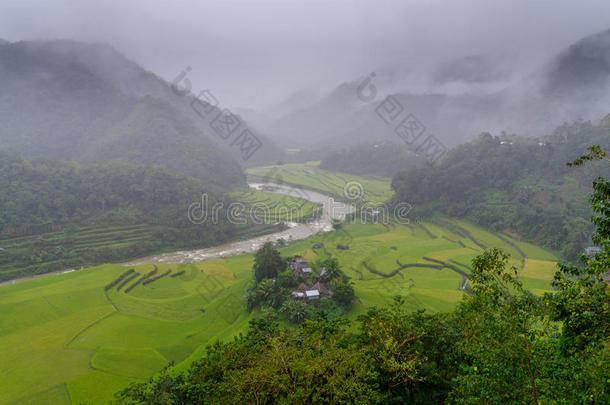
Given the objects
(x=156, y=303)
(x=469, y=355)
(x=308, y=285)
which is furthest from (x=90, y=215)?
(x=469, y=355)

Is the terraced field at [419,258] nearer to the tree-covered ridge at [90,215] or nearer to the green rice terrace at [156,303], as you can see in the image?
the green rice terrace at [156,303]

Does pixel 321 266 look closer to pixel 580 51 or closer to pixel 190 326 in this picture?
pixel 190 326

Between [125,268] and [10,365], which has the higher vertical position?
[125,268]

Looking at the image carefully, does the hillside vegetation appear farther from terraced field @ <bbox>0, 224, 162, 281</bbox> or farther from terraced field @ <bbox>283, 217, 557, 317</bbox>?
terraced field @ <bbox>0, 224, 162, 281</bbox>

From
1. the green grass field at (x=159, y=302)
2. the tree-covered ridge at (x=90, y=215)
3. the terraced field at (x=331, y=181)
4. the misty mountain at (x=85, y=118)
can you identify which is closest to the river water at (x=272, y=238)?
the tree-covered ridge at (x=90, y=215)

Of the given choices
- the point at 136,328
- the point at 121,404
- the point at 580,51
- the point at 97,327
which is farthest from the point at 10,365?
the point at 580,51

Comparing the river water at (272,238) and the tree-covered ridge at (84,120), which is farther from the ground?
the tree-covered ridge at (84,120)
